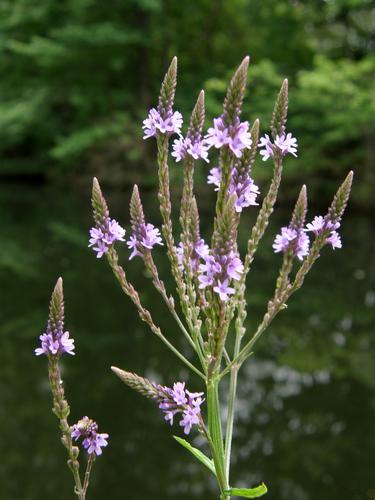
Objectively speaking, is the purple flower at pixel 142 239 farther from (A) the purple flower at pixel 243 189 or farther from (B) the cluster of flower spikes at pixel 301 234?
(B) the cluster of flower spikes at pixel 301 234

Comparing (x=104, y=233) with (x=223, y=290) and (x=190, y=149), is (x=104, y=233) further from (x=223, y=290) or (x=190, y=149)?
(x=223, y=290)

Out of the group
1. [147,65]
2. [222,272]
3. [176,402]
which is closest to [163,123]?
[222,272]

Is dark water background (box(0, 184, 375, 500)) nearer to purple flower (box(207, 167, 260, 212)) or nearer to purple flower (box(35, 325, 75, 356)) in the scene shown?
purple flower (box(35, 325, 75, 356))

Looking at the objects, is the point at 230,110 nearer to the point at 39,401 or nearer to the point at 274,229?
the point at 39,401

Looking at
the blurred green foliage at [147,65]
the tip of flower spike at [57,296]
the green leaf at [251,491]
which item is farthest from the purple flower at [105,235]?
the blurred green foliage at [147,65]

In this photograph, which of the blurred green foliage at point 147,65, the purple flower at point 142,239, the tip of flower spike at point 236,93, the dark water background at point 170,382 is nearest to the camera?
the tip of flower spike at point 236,93
